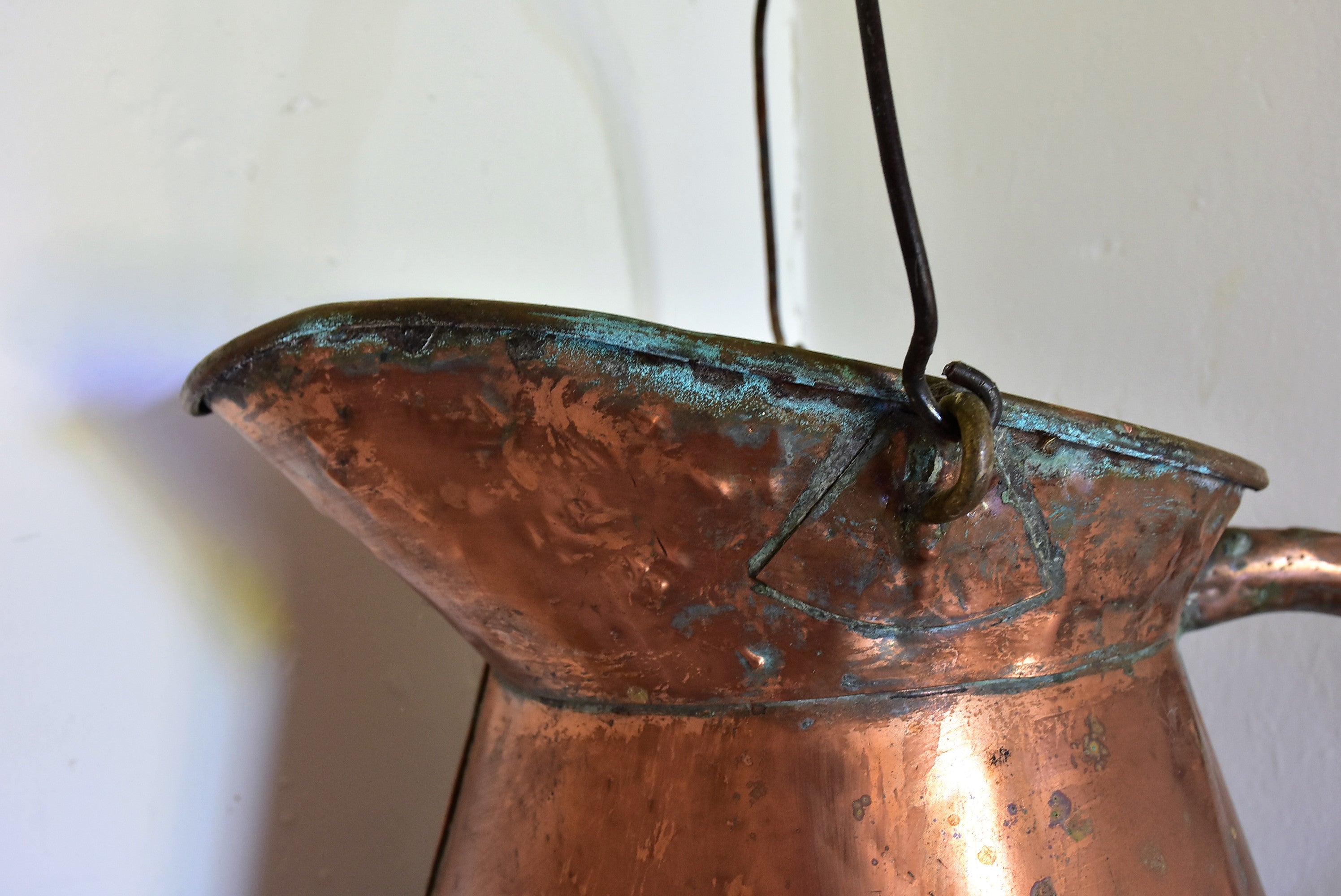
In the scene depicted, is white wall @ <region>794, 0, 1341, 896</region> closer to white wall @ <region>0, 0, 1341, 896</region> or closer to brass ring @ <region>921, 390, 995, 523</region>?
white wall @ <region>0, 0, 1341, 896</region>

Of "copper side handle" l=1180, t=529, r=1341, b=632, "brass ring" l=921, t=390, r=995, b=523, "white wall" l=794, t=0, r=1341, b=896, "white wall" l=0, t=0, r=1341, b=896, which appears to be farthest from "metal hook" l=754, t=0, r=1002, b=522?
"white wall" l=794, t=0, r=1341, b=896

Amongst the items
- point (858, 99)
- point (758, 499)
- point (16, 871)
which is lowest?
point (16, 871)

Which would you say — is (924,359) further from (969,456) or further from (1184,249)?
(1184,249)

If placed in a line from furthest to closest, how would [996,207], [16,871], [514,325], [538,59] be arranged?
1. [996,207]
2. [538,59]
3. [16,871]
4. [514,325]

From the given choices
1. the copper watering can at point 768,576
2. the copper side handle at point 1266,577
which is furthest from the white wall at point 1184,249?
the copper watering can at point 768,576

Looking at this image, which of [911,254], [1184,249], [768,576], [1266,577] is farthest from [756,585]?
[1184,249]

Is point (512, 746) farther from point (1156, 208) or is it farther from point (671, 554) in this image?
point (1156, 208)

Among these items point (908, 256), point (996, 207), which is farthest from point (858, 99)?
point (908, 256)
